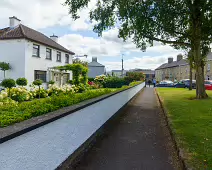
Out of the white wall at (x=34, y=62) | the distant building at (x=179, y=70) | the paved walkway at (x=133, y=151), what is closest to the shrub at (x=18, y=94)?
the paved walkway at (x=133, y=151)

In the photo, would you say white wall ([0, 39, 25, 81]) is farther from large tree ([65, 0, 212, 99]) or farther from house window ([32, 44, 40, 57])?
large tree ([65, 0, 212, 99])

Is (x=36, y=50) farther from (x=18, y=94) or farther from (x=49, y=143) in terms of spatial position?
(x=49, y=143)


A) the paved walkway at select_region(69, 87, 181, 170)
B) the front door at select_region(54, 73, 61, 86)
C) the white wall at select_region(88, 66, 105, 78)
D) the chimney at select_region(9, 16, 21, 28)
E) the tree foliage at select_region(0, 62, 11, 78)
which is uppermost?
the chimney at select_region(9, 16, 21, 28)

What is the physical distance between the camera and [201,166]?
3520 mm

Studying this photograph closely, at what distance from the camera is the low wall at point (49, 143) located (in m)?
2.60

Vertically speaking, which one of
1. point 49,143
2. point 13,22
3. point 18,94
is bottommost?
point 49,143

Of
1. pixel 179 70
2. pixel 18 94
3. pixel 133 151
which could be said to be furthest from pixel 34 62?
pixel 179 70

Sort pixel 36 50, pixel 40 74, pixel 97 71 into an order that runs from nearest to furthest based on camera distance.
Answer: pixel 36 50
pixel 40 74
pixel 97 71

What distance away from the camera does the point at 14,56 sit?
2053cm

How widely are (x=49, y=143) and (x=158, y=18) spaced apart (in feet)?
33.3

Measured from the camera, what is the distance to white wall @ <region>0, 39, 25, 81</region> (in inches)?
796

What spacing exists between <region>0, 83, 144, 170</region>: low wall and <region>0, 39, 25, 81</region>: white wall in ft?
55.4

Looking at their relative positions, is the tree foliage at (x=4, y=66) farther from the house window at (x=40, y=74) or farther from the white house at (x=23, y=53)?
the house window at (x=40, y=74)

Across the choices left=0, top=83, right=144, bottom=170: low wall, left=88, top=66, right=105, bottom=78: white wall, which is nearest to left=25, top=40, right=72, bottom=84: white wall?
left=0, top=83, right=144, bottom=170: low wall
